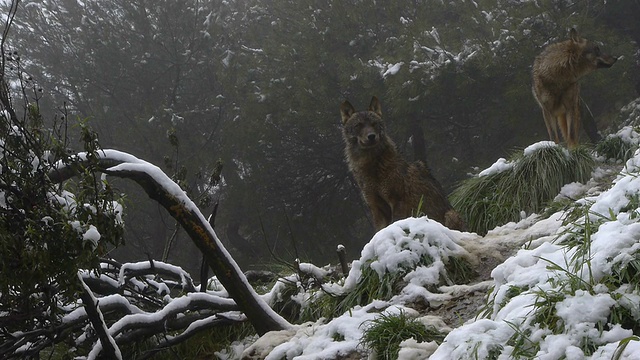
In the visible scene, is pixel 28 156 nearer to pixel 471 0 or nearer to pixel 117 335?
pixel 117 335

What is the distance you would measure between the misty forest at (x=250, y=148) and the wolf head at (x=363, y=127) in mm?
1003

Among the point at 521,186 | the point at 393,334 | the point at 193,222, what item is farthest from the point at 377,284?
the point at 521,186

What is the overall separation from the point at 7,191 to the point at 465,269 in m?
3.03

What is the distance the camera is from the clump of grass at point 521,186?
840cm

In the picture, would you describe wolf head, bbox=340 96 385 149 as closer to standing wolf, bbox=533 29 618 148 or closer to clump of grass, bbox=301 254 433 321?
clump of grass, bbox=301 254 433 321

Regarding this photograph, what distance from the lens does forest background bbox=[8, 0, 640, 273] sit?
52.6 ft

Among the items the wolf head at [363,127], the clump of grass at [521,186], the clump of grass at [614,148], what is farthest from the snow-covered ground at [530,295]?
the clump of grass at [614,148]

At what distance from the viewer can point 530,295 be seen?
356cm

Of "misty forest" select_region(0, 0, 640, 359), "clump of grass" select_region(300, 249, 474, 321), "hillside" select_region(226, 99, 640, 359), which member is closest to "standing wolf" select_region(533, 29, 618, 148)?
"misty forest" select_region(0, 0, 640, 359)

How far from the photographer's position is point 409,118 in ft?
56.7

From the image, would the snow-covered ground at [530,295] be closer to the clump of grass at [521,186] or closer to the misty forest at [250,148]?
the misty forest at [250,148]

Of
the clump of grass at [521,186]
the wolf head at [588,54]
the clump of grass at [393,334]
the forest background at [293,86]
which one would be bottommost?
the clump of grass at [393,334]

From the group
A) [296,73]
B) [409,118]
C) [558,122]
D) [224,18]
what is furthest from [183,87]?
[558,122]

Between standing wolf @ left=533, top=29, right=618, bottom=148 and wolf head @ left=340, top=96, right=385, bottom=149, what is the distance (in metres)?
3.10
